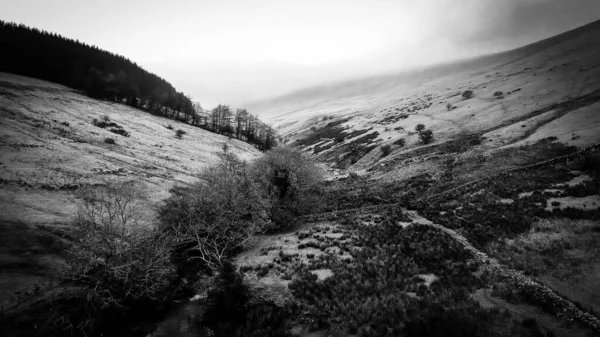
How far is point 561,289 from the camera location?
17.5 metres

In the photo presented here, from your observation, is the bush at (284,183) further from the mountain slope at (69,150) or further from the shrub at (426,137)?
the shrub at (426,137)

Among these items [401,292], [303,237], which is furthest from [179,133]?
[401,292]

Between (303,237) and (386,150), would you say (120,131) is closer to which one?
(303,237)

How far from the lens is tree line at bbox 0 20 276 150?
88.9m

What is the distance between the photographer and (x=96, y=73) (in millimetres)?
95000

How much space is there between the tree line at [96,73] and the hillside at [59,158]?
7965 millimetres

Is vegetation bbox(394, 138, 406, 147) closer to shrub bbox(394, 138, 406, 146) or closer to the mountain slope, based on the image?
shrub bbox(394, 138, 406, 146)

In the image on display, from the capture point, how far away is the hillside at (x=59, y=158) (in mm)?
26644

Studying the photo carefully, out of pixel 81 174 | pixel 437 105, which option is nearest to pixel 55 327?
pixel 81 174

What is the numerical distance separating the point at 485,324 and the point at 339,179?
5077cm

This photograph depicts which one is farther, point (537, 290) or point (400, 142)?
point (400, 142)

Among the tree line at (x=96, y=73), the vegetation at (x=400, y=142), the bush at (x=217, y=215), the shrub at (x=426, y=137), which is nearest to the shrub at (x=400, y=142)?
the vegetation at (x=400, y=142)

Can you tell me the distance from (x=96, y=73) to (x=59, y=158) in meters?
68.6

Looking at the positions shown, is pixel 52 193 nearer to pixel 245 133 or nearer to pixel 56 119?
pixel 56 119
